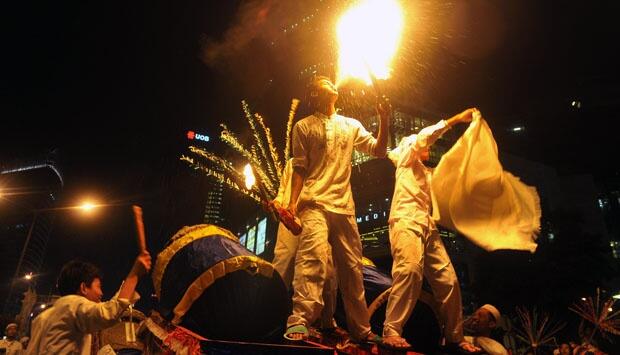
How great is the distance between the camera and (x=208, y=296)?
4.57 m

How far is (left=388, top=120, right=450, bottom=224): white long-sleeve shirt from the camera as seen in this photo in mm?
4734

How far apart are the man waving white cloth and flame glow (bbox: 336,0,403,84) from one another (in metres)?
1.46

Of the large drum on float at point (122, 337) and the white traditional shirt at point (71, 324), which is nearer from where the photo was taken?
the white traditional shirt at point (71, 324)

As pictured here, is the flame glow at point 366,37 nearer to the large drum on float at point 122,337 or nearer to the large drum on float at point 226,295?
the large drum on float at point 226,295

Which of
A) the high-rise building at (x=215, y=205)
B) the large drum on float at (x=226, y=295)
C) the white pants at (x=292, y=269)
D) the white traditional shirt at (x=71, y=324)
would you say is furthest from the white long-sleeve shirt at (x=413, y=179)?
the high-rise building at (x=215, y=205)

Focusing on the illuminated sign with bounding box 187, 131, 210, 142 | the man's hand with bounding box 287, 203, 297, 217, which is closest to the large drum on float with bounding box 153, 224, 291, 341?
the man's hand with bounding box 287, 203, 297, 217

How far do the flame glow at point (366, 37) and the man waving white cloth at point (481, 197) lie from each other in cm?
146

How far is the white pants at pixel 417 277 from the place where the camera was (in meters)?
4.12

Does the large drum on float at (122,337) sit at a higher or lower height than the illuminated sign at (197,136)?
lower

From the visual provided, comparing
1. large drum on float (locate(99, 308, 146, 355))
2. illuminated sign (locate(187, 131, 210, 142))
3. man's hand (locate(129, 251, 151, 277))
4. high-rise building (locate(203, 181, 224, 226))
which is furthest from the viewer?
illuminated sign (locate(187, 131, 210, 142))

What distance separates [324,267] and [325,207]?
63 centimetres

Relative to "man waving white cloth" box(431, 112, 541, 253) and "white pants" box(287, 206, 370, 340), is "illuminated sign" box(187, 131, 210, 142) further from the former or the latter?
"white pants" box(287, 206, 370, 340)

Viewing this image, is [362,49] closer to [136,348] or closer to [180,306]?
[180,306]

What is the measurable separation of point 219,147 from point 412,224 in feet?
111
